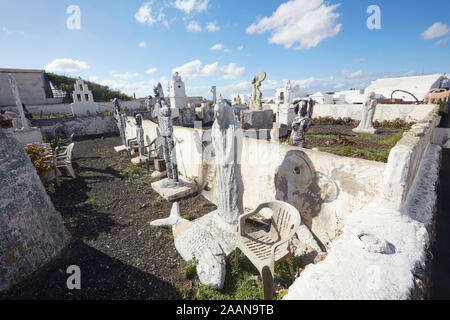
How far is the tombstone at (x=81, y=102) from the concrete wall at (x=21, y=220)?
49.5ft

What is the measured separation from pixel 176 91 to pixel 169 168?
17636mm

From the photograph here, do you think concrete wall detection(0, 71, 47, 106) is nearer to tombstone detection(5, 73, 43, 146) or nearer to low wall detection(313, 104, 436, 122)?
tombstone detection(5, 73, 43, 146)

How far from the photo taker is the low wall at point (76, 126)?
42.6ft

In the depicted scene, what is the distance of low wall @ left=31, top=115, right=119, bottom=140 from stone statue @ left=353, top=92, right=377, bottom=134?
52.3ft

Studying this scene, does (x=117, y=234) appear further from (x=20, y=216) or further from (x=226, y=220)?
(x=226, y=220)

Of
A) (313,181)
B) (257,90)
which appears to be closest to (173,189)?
(313,181)

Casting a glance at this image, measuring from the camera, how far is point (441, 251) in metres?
2.99

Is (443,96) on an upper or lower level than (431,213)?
upper

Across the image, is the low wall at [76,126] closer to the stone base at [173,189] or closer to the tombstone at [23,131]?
the tombstone at [23,131]

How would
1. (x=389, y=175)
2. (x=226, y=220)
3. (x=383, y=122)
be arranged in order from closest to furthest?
(x=389, y=175)
(x=226, y=220)
(x=383, y=122)

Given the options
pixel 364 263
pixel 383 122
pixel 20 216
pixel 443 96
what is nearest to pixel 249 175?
pixel 364 263

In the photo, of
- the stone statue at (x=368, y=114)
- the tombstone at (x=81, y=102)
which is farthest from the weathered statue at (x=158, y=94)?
the tombstone at (x=81, y=102)

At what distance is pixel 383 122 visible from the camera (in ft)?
40.7
